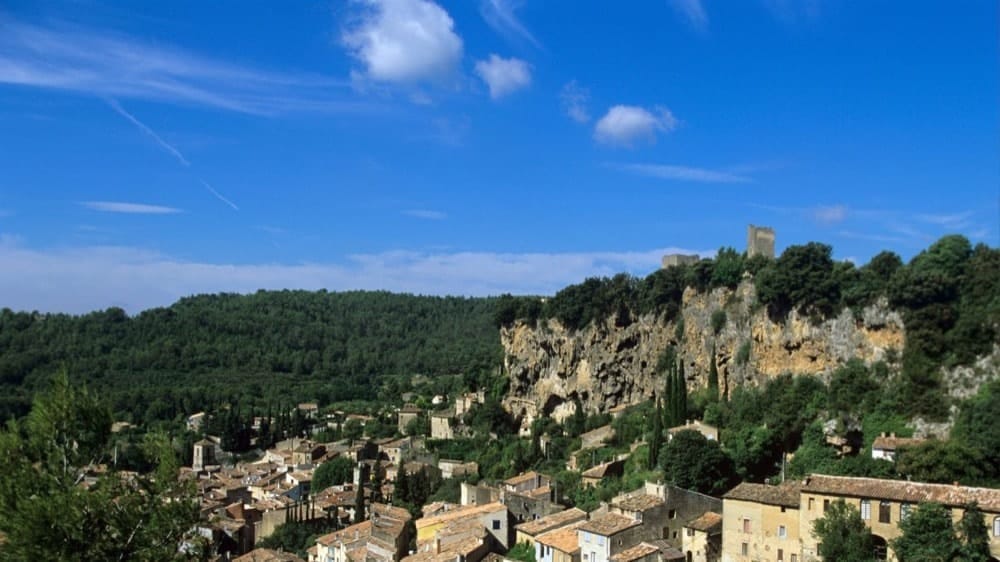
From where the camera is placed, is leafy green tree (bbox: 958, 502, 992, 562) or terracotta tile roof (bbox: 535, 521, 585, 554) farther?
terracotta tile roof (bbox: 535, 521, 585, 554)

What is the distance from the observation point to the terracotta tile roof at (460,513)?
111 ft

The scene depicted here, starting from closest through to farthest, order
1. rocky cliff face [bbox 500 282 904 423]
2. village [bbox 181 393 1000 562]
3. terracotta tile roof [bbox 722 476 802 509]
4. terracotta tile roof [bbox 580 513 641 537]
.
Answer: village [bbox 181 393 1000 562] → terracotta tile roof [bbox 722 476 802 509] → terracotta tile roof [bbox 580 513 641 537] → rocky cliff face [bbox 500 282 904 423]

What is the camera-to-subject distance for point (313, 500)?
165ft

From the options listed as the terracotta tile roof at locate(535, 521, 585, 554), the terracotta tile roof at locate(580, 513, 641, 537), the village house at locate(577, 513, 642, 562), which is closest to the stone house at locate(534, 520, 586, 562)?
the terracotta tile roof at locate(535, 521, 585, 554)

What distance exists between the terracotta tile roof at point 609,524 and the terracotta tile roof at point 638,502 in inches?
17.5

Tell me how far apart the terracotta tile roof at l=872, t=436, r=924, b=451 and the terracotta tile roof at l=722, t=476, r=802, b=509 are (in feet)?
17.3

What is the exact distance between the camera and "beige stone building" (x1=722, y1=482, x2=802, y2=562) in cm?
2691

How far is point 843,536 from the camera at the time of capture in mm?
24875

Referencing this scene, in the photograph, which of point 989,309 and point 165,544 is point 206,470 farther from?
point 165,544

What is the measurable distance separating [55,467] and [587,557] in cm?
2051

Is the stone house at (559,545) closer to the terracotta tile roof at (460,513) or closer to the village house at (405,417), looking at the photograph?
the terracotta tile roof at (460,513)

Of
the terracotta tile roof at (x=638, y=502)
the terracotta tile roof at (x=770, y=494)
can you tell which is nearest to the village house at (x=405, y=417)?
the terracotta tile roof at (x=638, y=502)

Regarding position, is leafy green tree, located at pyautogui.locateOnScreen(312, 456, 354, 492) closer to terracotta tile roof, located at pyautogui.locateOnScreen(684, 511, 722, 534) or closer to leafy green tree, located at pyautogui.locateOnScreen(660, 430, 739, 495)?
leafy green tree, located at pyautogui.locateOnScreen(660, 430, 739, 495)

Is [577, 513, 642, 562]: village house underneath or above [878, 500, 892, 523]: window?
underneath
